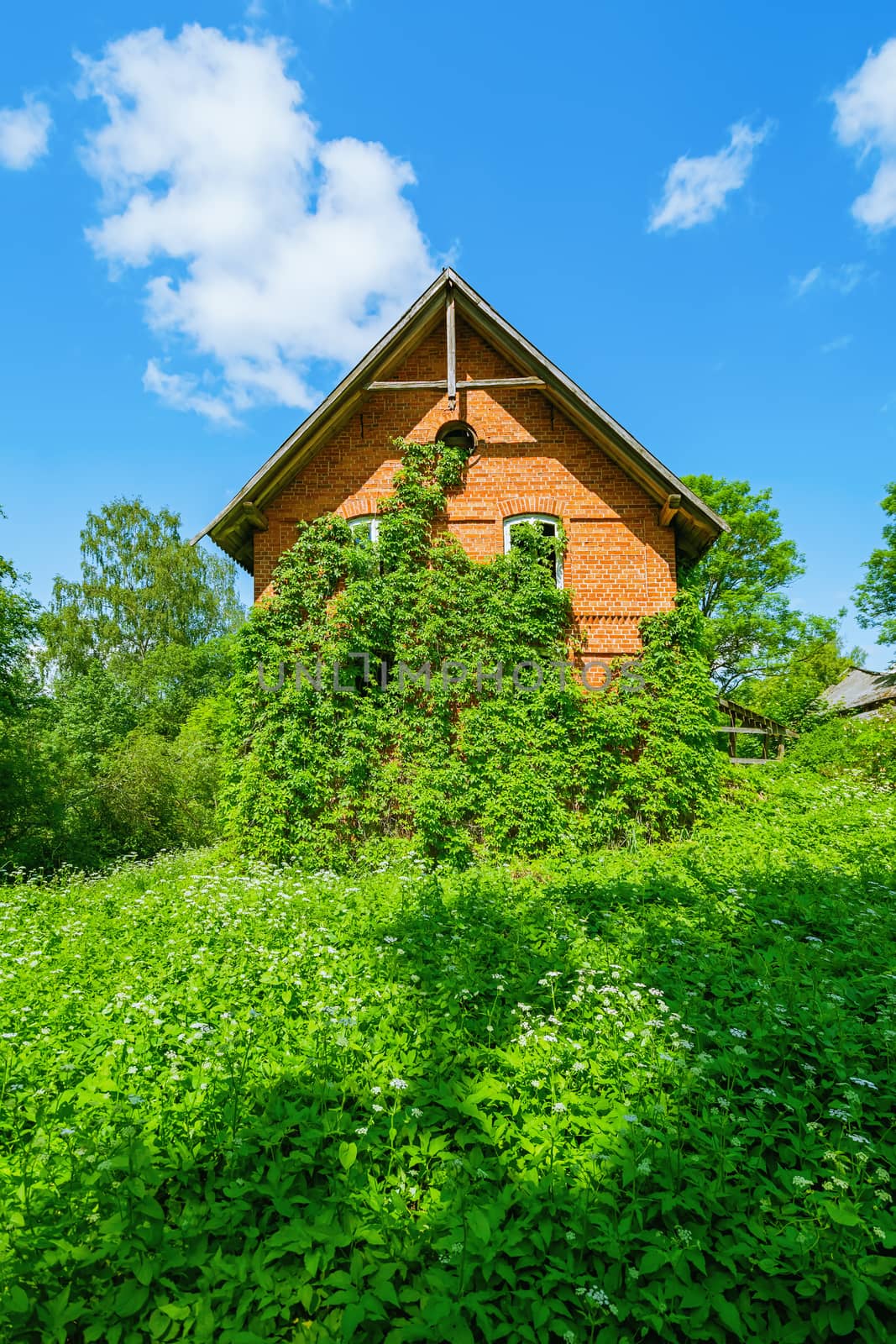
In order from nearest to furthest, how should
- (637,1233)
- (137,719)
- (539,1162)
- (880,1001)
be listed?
(637,1233) → (539,1162) → (880,1001) → (137,719)

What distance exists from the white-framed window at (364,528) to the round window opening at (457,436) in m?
1.77

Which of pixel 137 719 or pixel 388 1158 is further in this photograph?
pixel 137 719

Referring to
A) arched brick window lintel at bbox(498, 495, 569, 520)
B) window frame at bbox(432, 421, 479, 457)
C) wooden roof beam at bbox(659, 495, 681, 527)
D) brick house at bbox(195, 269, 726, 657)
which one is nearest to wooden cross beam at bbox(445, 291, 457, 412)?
brick house at bbox(195, 269, 726, 657)

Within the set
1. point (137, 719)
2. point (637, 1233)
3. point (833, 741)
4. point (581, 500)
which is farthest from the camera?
point (137, 719)

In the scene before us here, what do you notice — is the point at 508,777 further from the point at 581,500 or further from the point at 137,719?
the point at 137,719

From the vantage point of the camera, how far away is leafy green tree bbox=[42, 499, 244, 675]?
3189cm

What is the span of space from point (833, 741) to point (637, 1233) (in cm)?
1705

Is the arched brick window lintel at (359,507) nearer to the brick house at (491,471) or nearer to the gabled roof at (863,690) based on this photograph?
the brick house at (491,471)

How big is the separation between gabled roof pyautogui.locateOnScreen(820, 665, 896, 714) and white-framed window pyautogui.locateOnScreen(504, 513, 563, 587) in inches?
684

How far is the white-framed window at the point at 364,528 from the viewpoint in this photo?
37.4ft

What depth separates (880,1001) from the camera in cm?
426

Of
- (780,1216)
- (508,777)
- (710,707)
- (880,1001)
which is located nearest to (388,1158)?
(780,1216)

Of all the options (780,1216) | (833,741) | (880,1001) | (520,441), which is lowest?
(780,1216)

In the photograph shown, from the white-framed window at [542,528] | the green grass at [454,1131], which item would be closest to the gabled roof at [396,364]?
the white-framed window at [542,528]
